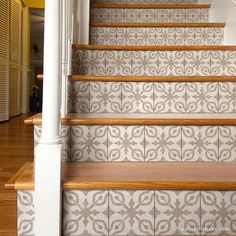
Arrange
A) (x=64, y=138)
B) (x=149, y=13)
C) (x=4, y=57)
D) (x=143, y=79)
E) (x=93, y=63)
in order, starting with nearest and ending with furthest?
(x=64, y=138), (x=143, y=79), (x=93, y=63), (x=149, y=13), (x=4, y=57)

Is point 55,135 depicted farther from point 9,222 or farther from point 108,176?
point 9,222

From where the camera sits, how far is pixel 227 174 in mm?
1152

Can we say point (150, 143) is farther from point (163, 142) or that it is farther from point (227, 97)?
point (227, 97)

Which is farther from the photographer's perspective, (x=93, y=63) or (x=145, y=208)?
(x=93, y=63)

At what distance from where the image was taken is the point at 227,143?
1369 mm

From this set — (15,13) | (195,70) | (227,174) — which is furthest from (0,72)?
(227,174)

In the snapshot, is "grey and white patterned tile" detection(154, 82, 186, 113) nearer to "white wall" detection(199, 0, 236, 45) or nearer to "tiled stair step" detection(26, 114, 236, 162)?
"tiled stair step" detection(26, 114, 236, 162)

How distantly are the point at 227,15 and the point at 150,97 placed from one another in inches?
46.7

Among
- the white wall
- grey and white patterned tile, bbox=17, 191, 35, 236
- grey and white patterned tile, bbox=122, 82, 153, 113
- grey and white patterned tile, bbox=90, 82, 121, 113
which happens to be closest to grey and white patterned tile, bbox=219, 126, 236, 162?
grey and white patterned tile, bbox=122, 82, 153, 113

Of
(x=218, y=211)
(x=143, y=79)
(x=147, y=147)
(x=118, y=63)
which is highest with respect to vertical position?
(x=118, y=63)

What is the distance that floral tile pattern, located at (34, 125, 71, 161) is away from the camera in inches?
50.2

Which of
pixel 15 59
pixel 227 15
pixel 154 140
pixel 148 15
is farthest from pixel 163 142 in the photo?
pixel 15 59

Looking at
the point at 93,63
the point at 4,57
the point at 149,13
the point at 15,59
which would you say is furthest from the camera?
the point at 15,59

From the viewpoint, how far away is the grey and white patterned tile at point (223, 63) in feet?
6.48
